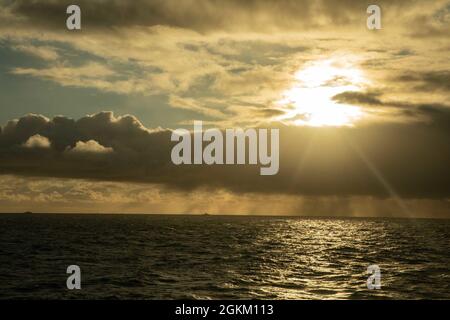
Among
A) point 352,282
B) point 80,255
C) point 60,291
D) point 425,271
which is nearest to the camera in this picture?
point 60,291

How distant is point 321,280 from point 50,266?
1031 inches

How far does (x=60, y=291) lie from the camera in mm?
34469

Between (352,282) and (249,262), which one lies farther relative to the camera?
(249,262)
